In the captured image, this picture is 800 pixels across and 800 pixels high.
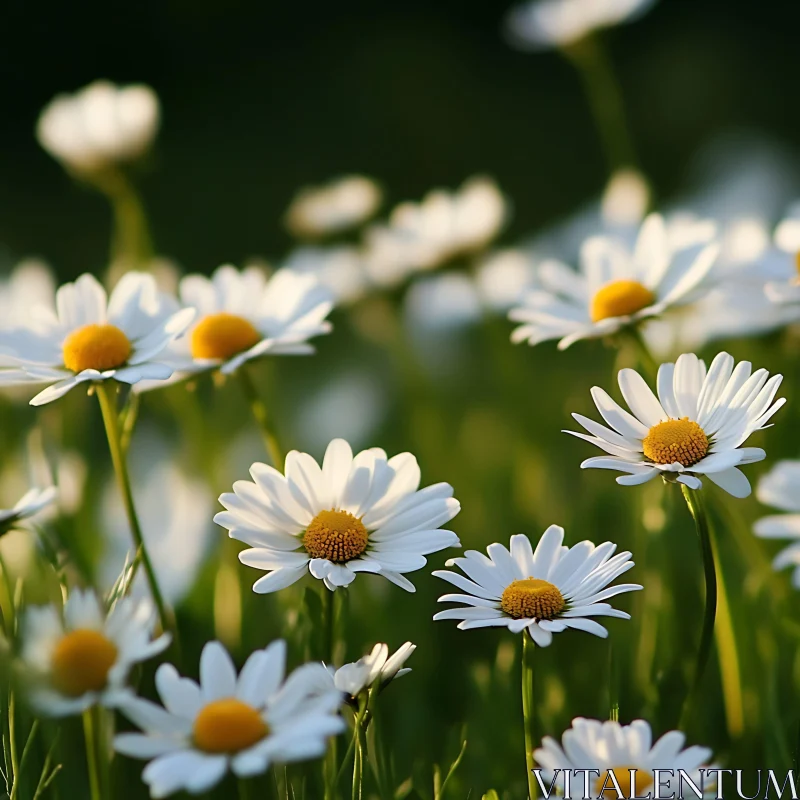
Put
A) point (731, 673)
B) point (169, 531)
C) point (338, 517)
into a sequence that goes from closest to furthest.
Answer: point (338, 517) < point (731, 673) < point (169, 531)

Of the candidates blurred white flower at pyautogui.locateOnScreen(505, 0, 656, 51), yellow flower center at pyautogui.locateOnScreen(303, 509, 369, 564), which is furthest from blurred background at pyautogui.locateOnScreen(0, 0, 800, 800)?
blurred white flower at pyautogui.locateOnScreen(505, 0, 656, 51)

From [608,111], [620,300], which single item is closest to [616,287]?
[620,300]

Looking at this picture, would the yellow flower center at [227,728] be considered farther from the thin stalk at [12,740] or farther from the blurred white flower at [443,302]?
the blurred white flower at [443,302]

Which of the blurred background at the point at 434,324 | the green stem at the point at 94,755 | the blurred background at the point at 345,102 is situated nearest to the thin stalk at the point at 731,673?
the blurred background at the point at 434,324

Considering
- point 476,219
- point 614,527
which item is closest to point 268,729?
point 614,527

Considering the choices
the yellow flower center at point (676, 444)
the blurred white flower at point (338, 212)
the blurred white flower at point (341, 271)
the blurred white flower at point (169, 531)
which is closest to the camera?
the yellow flower center at point (676, 444)

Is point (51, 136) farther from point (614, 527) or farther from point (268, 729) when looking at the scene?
point (268, 729)

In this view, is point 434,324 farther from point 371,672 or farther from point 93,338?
point 371,672
